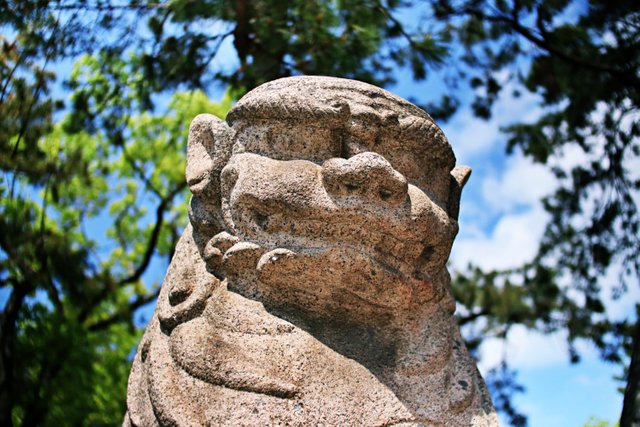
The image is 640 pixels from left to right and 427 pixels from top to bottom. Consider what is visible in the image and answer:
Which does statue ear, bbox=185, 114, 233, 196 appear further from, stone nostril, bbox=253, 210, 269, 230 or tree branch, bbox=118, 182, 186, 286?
tree branch, bbox=118, 182, 186, 286

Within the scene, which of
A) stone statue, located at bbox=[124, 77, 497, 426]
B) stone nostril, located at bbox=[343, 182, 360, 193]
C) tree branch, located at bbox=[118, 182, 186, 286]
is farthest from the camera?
tree branch, located at bbox=[118, 182, 186, 286]

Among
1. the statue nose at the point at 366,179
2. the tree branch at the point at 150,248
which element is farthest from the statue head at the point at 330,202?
the tree branch at the point at 150,248

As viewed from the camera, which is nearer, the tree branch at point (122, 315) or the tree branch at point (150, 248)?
the tree branch at point (122, 315)

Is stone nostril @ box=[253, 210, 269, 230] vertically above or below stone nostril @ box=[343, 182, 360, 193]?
below

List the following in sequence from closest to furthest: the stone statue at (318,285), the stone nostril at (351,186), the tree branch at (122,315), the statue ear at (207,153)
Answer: the stone statue at (318,285) → the stone nostril at (351,186) → the statue ear at (207,153) → the tree branch at (122,315)

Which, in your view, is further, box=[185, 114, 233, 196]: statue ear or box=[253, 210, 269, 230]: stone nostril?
box=[185, 114, 233, 196]: statue ear

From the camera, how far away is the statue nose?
7.30ft

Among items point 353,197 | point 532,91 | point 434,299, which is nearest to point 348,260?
point 353,197

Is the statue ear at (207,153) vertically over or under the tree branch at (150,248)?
under

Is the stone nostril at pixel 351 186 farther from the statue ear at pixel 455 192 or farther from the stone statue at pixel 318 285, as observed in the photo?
the statue ear at pixel 455 192

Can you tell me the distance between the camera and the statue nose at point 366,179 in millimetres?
2225

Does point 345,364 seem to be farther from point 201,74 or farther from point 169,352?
point 201,74

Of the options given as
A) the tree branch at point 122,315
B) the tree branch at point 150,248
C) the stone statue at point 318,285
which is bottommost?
the stone statue at point 318,285

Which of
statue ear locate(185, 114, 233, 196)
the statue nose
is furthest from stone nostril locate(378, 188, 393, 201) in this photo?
statue ear locate(185, 114, 233, 196)
